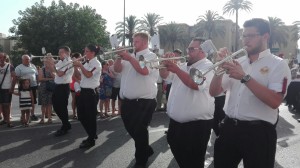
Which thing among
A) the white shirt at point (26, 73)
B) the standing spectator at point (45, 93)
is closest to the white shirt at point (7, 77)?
the white shirt at point (26, 73)

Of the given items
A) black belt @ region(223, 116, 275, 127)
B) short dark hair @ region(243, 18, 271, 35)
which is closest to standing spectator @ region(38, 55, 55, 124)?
black belt @ region(223, 116, 275, 127)

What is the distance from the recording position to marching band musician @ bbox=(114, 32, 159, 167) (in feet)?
16.8

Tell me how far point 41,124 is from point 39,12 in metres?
33.8

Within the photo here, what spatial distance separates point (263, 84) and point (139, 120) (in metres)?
2.50

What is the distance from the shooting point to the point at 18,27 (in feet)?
132

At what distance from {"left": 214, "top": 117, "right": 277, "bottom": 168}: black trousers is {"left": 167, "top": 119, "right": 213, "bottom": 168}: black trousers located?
652mm

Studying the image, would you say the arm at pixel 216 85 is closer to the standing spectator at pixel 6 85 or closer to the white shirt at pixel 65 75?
the white shirt at pixel 65 75

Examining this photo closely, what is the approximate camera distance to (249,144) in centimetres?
296

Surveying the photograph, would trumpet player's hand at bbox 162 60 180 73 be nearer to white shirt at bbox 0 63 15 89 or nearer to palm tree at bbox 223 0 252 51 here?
white shirt at bbox 0 63 15 89

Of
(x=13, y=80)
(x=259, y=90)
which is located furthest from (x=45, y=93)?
(x=259, y=90)

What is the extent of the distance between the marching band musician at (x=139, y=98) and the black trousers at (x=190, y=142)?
135 cm

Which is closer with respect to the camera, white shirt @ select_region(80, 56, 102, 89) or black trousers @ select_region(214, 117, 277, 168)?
black trousers @ select_region(214, 117, 277, 168)

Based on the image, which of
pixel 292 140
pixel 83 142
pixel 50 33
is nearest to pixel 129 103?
pixel 83 142

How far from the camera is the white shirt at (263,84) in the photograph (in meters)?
2.88
